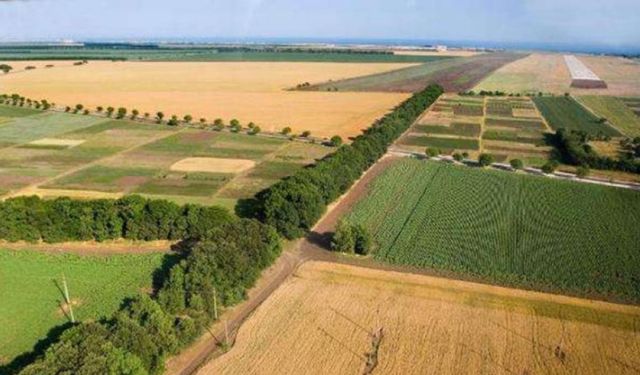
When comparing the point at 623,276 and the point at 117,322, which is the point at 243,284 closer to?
the point at 117,322

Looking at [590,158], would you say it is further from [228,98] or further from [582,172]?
[228,98]

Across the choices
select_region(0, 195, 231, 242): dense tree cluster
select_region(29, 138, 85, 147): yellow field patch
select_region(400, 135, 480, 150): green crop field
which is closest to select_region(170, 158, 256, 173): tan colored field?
select_region(0, 195, 231, 242): dense tree cluster

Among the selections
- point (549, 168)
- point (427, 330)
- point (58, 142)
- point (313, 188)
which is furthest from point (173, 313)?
point (58, 142)

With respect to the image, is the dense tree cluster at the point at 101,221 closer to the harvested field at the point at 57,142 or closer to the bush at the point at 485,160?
the harvested field at the point at 57,142

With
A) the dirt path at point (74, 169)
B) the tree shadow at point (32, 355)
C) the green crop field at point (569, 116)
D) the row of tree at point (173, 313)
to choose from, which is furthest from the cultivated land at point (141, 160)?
the green crop field at point (569, 116)

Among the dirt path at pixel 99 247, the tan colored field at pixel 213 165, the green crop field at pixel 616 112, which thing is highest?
the green crop field at pixel 616 112

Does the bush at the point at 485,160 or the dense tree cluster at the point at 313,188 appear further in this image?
the bush at the point at 485,160
